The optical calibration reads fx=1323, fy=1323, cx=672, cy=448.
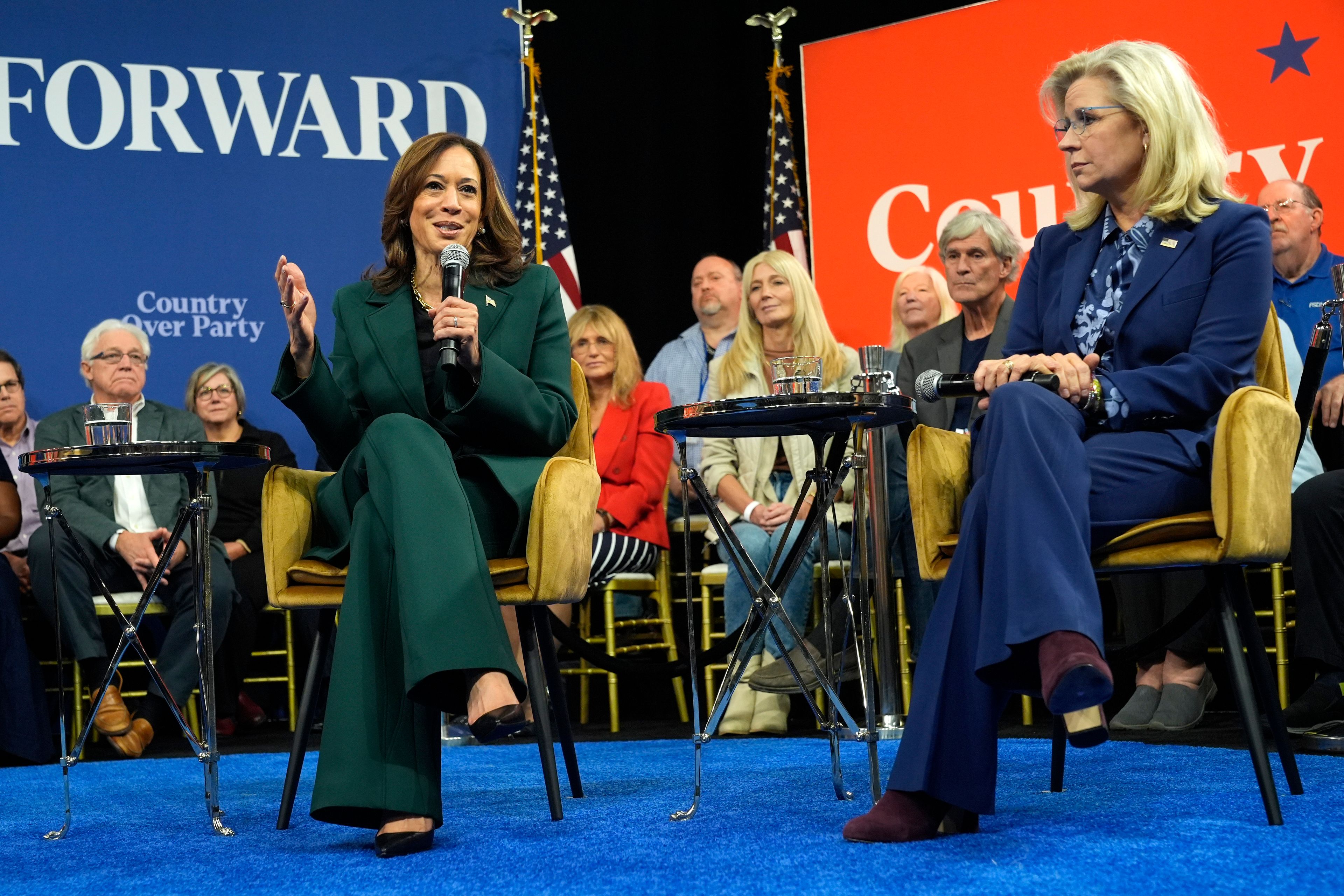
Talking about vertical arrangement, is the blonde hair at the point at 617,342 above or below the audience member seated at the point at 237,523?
above

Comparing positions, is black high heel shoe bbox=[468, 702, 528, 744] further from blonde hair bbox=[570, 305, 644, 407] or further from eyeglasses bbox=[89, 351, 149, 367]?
eyeglasses bbox=[89, 351, 149, 367]

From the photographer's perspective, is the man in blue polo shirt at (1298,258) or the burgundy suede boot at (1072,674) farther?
the man in blue polo shirt at (1298,258)

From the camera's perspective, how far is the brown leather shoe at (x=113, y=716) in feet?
13.6

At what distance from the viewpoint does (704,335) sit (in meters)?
5.45

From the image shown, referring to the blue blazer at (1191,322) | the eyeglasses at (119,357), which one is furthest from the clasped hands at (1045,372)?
the eyeglasses at (119,357)

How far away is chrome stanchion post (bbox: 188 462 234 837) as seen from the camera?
7.89ft

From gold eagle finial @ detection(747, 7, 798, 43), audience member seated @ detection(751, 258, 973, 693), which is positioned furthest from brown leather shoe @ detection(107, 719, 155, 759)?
gold eagle finial @ detection(747, 7, 798, 43)

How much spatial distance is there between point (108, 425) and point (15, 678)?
202cm

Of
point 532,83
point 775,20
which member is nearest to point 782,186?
point 775,20

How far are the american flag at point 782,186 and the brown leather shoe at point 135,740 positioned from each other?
132 inches

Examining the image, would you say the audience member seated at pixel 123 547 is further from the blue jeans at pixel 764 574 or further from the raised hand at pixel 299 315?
the raised hand at pixel 299 315

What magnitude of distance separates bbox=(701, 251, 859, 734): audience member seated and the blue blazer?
1804 millimetres

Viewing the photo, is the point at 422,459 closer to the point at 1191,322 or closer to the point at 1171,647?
the point at 1191,322

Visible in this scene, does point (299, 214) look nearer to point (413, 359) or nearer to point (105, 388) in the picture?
point (105, 388)
